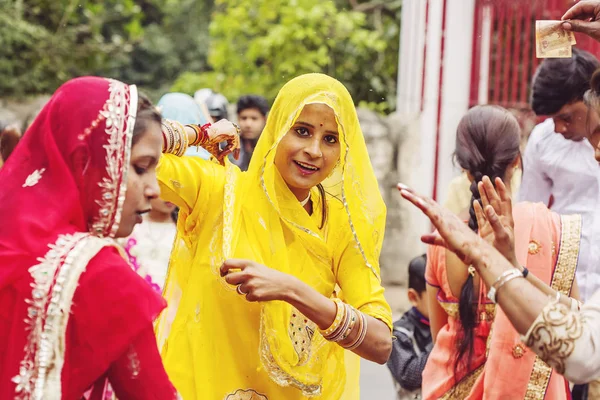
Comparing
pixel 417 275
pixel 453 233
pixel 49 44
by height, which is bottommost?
pixel 417 275

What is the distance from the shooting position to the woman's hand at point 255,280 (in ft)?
8.72

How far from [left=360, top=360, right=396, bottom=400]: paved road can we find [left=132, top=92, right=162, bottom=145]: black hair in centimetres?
443

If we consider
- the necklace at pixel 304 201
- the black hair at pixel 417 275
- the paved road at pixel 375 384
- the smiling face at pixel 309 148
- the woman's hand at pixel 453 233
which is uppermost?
the smiling face at pixel 309 148

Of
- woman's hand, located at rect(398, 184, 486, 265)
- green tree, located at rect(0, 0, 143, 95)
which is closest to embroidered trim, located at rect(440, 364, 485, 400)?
woman's hand, located at rect(398, 184, 486, 265)

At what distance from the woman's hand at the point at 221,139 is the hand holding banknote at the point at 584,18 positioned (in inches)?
45.4

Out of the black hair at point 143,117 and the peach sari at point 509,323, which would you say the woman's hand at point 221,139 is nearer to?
the black hair at point 143,117

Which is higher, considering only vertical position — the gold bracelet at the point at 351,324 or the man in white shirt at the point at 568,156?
the man in white shirt at the point at 568,156

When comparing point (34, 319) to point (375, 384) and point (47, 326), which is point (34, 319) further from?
point (375, 384)

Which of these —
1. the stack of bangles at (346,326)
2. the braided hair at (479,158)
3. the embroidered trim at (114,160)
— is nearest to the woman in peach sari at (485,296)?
the braided hair at (479,158)

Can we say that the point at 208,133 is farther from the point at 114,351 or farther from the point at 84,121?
the point at 114,351

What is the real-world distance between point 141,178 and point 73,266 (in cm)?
32

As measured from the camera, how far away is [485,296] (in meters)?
3.83

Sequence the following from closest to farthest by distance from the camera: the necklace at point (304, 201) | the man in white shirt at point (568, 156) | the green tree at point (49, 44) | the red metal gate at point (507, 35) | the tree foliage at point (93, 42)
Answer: the necklace at point (304, 201) → the man in white shirt at point (568, 156) → the red metal gate at point (507, 35) → the green tree at point (49, 44) → the tree foliage at point (93, 42)

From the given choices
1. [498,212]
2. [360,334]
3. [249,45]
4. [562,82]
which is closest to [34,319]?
[360,334]
